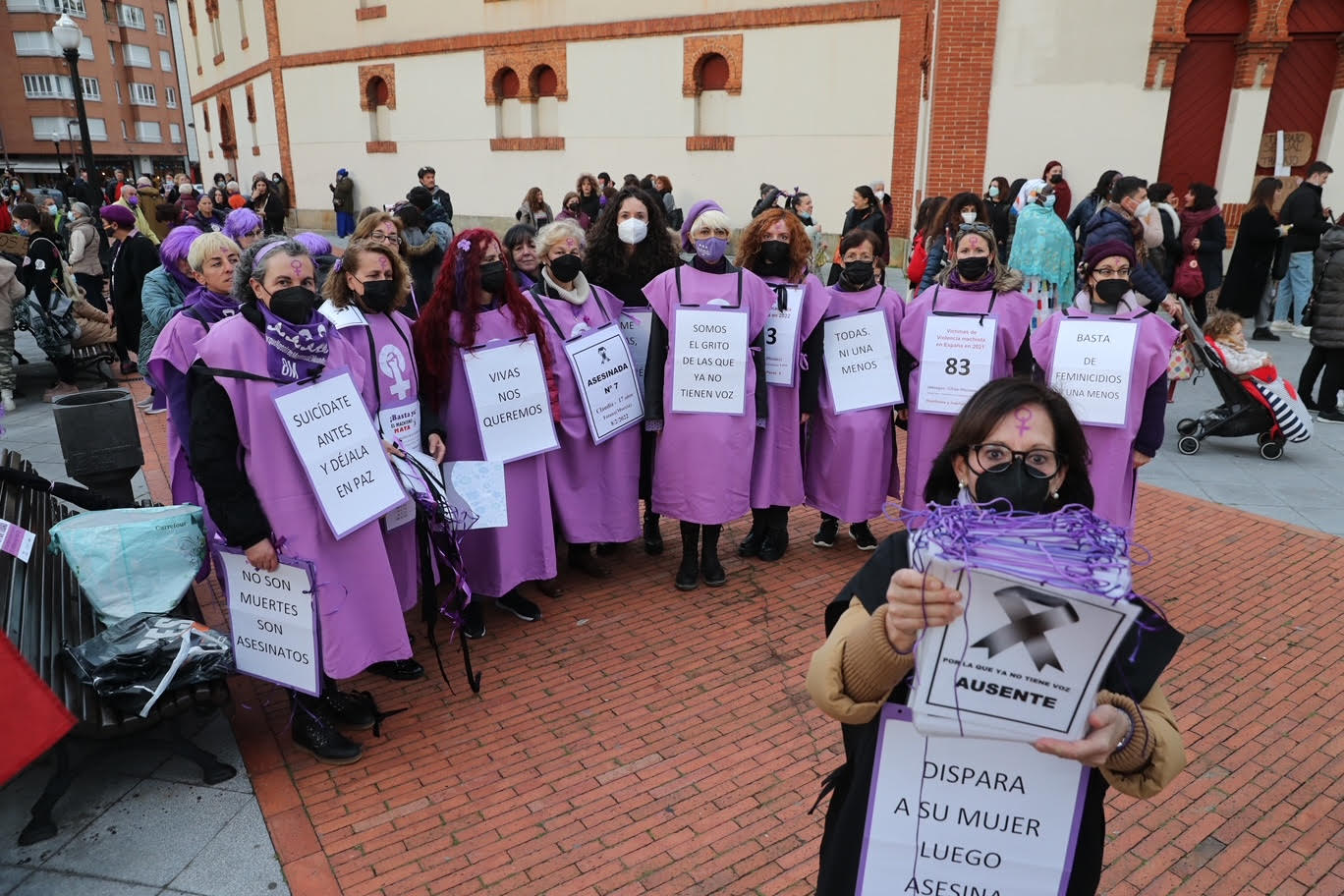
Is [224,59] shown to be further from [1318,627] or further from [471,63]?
[1318,627]

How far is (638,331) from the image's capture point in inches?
217

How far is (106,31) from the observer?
6000 centimetres

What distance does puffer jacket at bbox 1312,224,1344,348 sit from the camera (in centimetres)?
809

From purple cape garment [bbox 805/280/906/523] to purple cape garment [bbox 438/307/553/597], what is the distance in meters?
1.64

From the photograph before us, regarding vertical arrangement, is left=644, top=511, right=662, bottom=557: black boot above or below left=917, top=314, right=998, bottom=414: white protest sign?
below

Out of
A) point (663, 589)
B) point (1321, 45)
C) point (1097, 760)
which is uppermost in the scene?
point (1321, 45)

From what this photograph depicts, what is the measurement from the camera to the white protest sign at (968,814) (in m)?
1.78

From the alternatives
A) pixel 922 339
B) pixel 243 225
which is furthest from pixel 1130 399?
pixel 243 225

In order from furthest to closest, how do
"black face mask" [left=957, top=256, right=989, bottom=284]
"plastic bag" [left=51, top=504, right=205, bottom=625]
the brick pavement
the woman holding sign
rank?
"black face mask" [left=957, top=256, right=989, bottom=284] < "plastic bag" [left=51, top=504, right=205, bottom=625] < the brick pavement < the woman holding sign

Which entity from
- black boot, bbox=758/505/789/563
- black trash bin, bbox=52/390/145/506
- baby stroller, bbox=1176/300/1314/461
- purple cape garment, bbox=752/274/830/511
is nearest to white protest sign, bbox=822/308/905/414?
purple cape garment, bbox=752/274/830/511

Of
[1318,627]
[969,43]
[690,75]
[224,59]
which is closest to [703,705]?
[1318,627]

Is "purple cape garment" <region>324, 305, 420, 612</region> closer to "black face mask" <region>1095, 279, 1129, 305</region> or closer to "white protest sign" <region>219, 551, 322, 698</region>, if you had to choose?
"white protest sign" <region>219, 551, 322, 698</region>

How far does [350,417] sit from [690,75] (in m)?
17.6

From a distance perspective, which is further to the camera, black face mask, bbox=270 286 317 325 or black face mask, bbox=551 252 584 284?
black face mask, bbox=551 252 584 284
